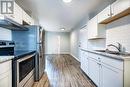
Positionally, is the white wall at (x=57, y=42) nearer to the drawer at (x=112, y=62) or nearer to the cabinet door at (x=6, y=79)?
the drawer at (x=112, y=62)

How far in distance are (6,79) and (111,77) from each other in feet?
5.57

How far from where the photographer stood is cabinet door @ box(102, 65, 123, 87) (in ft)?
6.06

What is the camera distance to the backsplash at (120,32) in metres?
2.52

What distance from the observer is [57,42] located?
1180 centimetres

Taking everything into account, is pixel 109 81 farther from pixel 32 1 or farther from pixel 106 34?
pixel 32 1

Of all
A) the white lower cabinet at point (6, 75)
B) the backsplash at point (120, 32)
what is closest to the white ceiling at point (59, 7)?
the backsplash at point (120, 32)

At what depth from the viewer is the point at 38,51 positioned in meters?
3.64

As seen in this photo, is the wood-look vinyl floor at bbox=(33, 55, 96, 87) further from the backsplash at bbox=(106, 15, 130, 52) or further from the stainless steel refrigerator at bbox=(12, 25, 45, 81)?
the backsplash at bbox=(106, 15, 130, 52)

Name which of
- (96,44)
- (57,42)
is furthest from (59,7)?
(57,42)

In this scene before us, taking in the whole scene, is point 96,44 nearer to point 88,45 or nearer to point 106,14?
point 88,45

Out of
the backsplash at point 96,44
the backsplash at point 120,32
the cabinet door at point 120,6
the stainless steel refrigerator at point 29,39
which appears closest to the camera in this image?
the cabinet door at point 120,6

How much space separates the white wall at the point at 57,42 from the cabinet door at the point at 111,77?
9.48 m

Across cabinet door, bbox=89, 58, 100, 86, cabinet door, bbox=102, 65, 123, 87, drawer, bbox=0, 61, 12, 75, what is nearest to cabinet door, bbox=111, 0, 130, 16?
cabinet door, bbox=102, 65, 123, 87

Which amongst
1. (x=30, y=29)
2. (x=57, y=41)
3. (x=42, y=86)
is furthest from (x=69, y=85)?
(x=57, y=41)
